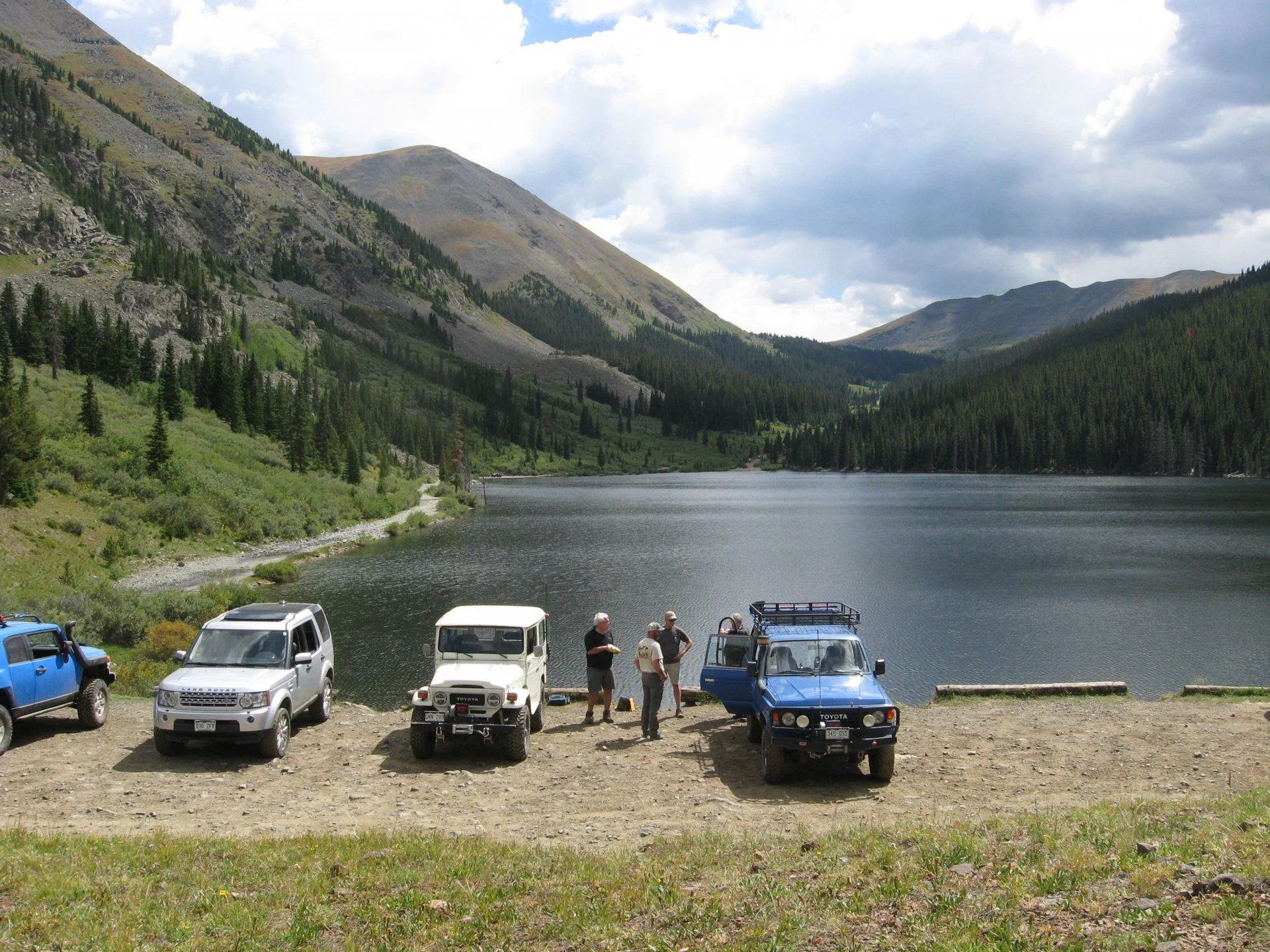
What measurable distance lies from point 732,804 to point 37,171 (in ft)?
709

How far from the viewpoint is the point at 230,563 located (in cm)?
5788

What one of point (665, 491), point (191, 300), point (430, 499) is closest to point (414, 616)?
point (430, 499)

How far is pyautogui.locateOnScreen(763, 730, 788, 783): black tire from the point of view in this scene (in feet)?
51.0

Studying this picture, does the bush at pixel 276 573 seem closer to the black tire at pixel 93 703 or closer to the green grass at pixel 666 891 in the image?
the black tire at pixel 93 703

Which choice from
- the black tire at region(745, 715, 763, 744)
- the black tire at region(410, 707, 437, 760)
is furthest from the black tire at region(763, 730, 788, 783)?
the black tire at region(410, 707, 437, 760)

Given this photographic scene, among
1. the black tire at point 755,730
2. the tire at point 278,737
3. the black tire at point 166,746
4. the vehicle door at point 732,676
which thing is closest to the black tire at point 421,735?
the tire at point 278,737

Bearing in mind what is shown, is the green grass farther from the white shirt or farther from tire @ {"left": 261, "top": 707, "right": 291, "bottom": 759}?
the white shirt

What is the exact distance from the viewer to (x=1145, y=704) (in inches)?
846

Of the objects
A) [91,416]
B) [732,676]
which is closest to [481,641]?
[732,676]

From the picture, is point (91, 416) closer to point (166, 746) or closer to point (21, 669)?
point (21, 669)

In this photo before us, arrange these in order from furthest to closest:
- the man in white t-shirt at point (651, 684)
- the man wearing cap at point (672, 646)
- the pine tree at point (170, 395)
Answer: the pine tree at point (170, 395) < the man wearing cap at point (672, 646) < the man in white t-shirt at point (651, 684)

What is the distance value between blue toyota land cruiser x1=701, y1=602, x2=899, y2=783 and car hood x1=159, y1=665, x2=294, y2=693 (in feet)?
31.6

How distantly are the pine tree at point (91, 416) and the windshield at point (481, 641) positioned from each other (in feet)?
206

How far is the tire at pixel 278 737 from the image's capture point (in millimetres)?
16922
